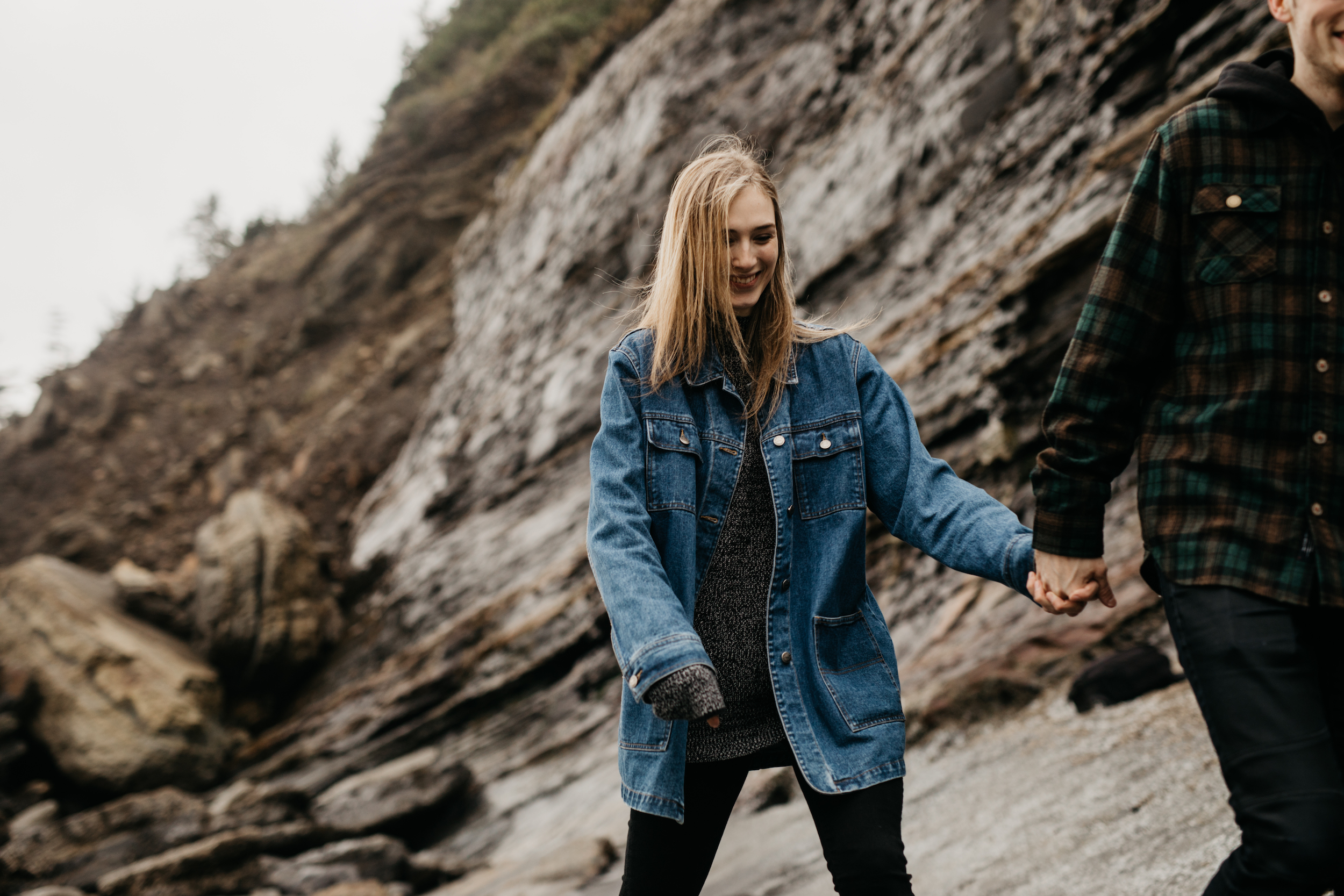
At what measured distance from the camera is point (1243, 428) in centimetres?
198

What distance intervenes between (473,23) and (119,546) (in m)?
23.0

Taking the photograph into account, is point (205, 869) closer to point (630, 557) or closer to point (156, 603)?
point (156, 603)

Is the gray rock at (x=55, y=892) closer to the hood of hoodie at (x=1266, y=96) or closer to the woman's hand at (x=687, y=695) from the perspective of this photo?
the woman's hand at (x=687, y=695)

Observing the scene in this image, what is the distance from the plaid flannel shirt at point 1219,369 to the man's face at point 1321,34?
0.12 m

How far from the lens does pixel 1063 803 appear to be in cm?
456

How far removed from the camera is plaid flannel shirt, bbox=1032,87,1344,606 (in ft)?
6.26

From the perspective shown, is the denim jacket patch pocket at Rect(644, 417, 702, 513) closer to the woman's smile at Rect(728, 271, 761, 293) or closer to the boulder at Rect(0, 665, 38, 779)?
the woman's smile at Rect(728, 271, 761, 293)

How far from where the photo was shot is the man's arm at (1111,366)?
83.7 inches

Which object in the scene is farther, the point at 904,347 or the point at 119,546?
the point at 119,546

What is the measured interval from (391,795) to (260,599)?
4.84 meters

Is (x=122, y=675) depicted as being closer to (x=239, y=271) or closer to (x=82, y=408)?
(x=82, y=408)

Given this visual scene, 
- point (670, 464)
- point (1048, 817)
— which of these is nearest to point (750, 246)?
point (670, 464)

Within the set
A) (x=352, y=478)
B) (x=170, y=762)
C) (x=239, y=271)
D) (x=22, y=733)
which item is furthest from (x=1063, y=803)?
(x=239, y=271)

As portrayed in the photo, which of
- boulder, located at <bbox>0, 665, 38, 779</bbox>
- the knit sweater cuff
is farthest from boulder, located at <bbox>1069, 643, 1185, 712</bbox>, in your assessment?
boulder, located at <bbox>0, 665, 38, 779</bbox>
